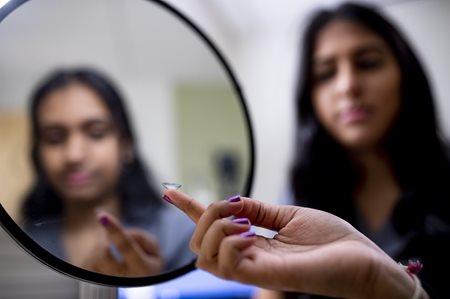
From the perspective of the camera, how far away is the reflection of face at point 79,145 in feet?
2.25

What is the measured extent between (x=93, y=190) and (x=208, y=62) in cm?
52

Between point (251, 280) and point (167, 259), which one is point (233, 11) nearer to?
point (167, 259)

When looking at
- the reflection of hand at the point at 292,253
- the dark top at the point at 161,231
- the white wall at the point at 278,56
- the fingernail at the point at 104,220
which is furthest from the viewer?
the white wall at the point at 278,56

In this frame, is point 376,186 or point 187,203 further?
point 376,186

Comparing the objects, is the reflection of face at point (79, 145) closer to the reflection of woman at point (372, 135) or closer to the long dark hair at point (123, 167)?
the long dark hair at point (123, 167)

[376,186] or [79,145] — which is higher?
[79,145]

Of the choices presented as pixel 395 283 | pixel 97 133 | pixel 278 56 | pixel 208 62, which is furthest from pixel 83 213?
pixel 278 56

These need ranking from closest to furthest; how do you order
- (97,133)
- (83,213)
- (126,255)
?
1. (126,255)
2. (83,213)
3. (97,133)

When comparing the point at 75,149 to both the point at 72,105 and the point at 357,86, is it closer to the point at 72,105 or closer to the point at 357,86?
the point at 72,105

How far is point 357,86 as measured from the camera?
69 cm

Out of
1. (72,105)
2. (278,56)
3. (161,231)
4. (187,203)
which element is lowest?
(161,231)

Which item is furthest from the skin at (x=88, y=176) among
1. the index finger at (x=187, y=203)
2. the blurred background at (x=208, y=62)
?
the blurred background at (x=208, y=62)

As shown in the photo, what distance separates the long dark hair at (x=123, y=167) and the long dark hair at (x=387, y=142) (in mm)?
280

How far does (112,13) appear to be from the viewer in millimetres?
1202
